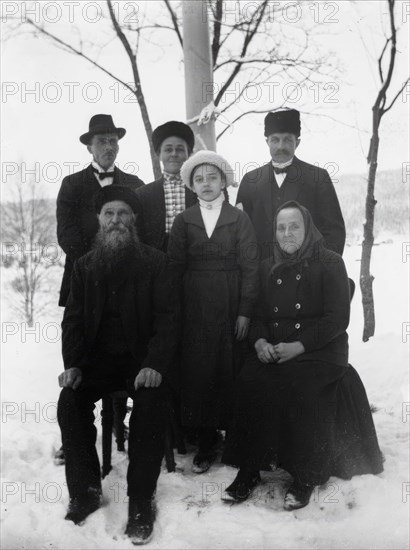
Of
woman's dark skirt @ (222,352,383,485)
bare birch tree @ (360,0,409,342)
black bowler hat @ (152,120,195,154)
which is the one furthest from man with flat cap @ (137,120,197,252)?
bare birch tree @ (360,0,409,342)

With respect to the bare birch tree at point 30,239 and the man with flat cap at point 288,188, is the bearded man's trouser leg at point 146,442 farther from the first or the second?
the bare birch tree at point 30,239

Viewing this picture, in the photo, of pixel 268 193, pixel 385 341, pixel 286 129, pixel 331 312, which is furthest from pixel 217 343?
pixel 385 341

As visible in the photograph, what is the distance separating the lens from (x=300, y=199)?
3.88 meters

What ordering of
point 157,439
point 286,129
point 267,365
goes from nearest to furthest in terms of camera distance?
point 157,439 → point 267,365 → point 286,129

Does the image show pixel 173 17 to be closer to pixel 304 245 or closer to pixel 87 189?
pixel 87 189

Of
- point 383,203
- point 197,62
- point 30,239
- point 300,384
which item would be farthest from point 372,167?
point 30,239

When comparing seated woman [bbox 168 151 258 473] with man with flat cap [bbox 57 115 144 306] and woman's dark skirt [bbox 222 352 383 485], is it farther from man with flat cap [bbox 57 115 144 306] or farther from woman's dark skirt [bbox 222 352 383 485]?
man with flat cap [bbox 57 115 144 306]

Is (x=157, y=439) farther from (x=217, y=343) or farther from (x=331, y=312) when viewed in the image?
(x=331, y=312)

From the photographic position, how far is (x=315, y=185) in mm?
3879

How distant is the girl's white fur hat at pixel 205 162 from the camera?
11.3 ft

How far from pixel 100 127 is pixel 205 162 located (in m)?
1.11

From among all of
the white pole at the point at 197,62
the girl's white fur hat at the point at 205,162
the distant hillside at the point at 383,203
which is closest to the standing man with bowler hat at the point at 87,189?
the girl's white fur hat at the point at 205,162

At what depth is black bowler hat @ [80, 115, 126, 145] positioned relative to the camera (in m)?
4.08

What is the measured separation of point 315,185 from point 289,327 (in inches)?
46.3
